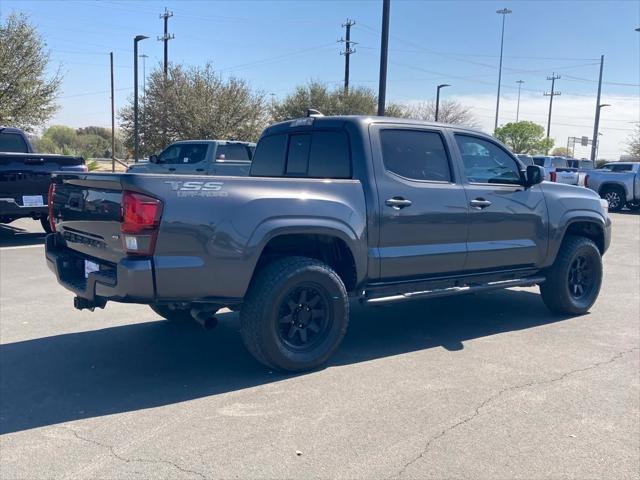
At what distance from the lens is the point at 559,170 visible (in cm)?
2623

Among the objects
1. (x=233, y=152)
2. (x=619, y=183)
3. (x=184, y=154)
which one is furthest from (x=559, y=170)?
(x=184, y=154)

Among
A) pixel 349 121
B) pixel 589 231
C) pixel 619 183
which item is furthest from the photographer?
pixel 619 183

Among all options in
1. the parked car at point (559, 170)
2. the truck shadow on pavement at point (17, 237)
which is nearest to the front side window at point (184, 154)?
A: the truck shadow on pavement at point (17, 237)

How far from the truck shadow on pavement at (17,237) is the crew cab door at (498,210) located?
8850 millimetres

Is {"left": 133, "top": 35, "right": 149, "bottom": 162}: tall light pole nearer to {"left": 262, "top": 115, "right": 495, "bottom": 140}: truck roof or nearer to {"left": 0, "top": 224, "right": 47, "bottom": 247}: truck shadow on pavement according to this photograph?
{"left": 0, "top": 224, "right": 47, "bottom": 247}: truck shadow on pavement

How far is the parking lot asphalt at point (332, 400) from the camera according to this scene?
11.4 ft

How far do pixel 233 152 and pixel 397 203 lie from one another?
11.2m

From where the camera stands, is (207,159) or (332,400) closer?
(332,400)

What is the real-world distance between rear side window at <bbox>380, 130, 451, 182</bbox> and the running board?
1.01 meters

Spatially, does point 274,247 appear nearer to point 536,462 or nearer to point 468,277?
point 468,277

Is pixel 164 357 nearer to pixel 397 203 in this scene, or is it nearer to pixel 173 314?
pixel 173 314

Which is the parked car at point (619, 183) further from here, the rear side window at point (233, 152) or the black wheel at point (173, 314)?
the black wheel at point (173, 314)

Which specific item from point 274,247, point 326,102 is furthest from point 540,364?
point 326,102

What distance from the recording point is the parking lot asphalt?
3.48 meters
